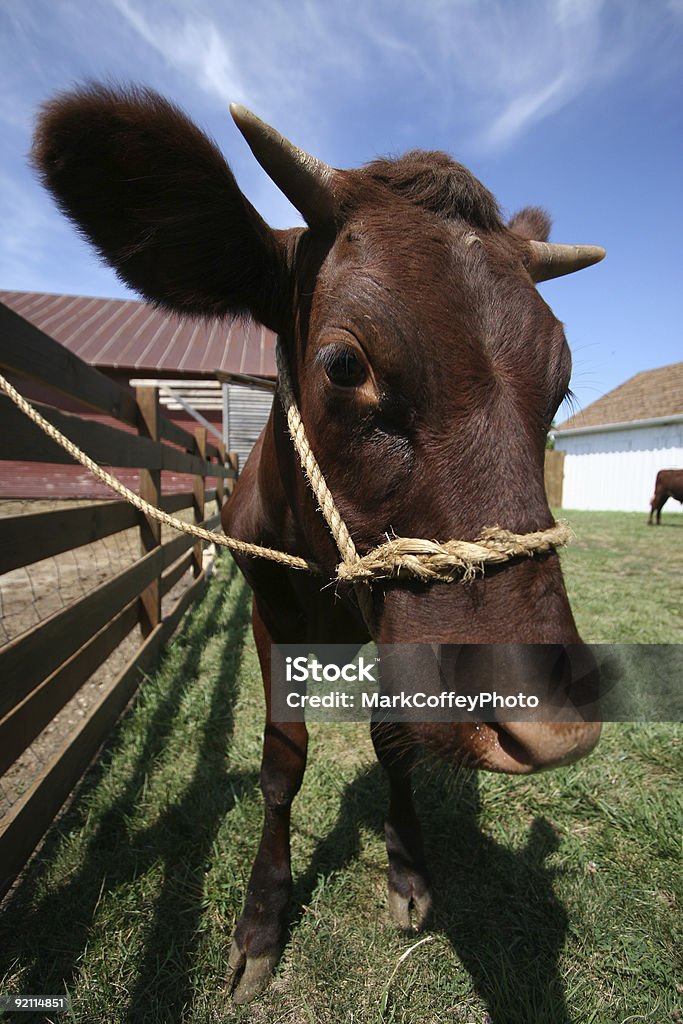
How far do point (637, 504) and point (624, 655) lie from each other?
20.8 metres

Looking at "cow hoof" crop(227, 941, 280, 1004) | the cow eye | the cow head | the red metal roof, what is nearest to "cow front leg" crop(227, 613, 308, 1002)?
"cow hoof" crop(227, 941, 280, 1004)

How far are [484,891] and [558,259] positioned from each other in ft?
8.12

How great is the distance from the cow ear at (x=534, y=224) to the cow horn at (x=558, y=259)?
37 centimetres

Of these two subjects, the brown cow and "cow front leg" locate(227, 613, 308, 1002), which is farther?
"cow front leg" locate(227, 613, 308, 1002)

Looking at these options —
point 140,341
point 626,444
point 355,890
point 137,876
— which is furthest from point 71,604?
point 626,444

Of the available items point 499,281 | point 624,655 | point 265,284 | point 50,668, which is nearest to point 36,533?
point 50,668

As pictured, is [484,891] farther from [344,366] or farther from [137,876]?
[344,366]

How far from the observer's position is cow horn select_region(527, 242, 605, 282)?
1.84 meters

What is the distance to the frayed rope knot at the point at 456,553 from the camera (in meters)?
1.02

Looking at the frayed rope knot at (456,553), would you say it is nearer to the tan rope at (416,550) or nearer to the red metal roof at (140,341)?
the tan rope at (416,550)

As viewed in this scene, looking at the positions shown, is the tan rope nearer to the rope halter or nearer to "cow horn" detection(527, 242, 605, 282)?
the rope halter

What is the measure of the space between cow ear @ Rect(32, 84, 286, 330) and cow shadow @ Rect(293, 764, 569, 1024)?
1457mm

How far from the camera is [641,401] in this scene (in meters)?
24.0

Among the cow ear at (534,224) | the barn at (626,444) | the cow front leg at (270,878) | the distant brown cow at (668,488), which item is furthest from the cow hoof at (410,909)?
the barn at (626,444)
